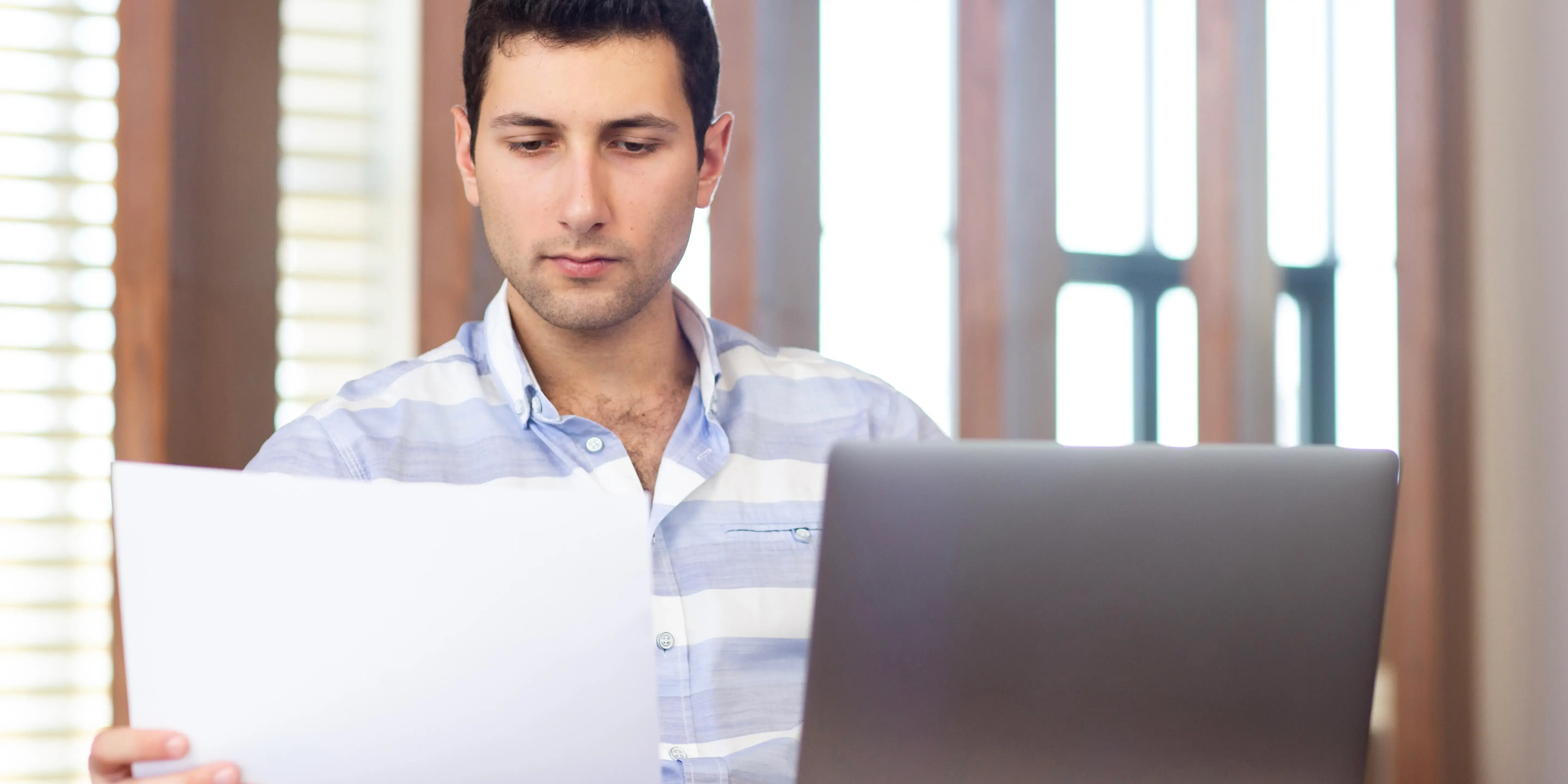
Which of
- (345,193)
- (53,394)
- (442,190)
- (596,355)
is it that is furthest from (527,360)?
(53,394)

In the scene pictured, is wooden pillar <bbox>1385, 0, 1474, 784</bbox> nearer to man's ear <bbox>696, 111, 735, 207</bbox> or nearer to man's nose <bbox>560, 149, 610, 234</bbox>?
man's ear <bbox>696, 111, 735, 207</bbox>

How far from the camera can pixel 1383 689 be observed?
7.14 feet

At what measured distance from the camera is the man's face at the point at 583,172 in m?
1.25

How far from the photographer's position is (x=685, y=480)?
1.26m

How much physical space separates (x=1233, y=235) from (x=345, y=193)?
1519 millimetres

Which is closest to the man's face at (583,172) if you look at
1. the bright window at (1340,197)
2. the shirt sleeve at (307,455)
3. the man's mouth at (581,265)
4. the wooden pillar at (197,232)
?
the man's mouth at (581,265)

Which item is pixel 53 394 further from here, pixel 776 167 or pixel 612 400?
pixel 776 167

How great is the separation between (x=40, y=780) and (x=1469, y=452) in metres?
2.43

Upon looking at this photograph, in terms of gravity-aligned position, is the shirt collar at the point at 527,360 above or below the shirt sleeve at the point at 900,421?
above

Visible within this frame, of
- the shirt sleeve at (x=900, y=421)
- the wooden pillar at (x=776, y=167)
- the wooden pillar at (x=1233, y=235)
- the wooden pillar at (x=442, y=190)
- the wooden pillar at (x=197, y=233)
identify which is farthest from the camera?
the wooden pillar at (x=1233, y=235)

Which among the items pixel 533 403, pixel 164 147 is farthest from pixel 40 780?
pixel 533 403

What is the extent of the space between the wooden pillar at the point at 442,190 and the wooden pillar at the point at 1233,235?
1.25 meters

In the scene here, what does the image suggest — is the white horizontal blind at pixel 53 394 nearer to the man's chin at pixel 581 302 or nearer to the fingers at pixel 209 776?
Answer: the man's chin at pixel 581 302

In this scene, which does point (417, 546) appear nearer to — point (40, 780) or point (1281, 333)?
point (40, 780)
